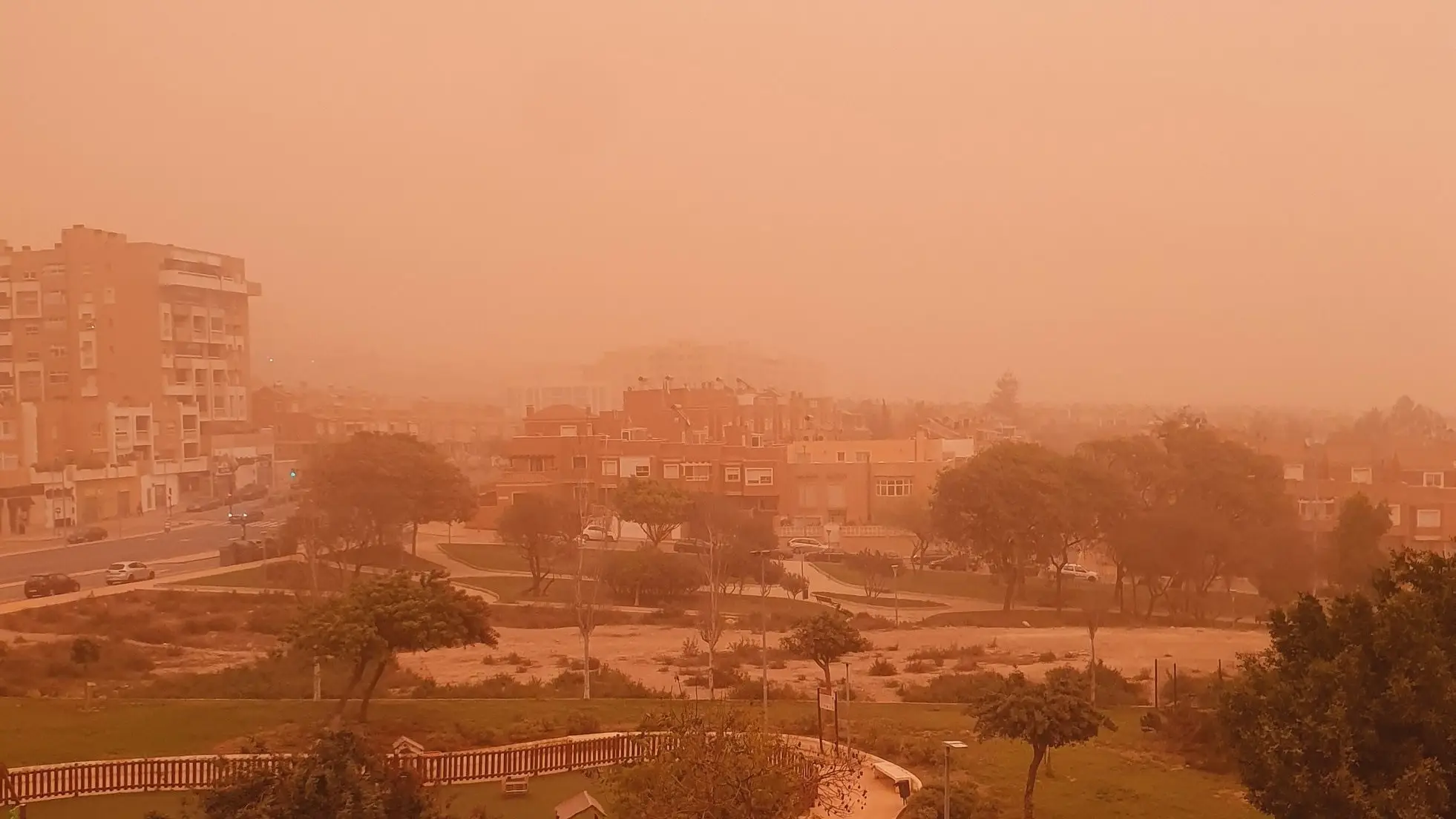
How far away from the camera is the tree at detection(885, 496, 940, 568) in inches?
968

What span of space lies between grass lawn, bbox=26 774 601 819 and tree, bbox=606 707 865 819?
69.4 inches

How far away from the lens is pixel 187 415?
2119 cm

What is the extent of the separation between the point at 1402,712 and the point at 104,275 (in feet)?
71.8

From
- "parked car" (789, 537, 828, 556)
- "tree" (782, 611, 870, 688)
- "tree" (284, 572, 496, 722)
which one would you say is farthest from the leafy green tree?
"parked car" (789, 537, 828, 556)

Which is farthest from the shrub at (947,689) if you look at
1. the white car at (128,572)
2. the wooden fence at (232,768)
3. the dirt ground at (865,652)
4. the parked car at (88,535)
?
the parked car at (88,535)

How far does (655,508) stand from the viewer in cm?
2361

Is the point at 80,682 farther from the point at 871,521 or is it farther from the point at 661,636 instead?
the point at 871,521

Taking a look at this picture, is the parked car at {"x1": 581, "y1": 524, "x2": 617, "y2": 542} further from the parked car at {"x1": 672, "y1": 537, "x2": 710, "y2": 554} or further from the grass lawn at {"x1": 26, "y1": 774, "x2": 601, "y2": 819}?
the grass lawn at {"x1": 26, "y1": 774, "x2": 601, "y2": 819}

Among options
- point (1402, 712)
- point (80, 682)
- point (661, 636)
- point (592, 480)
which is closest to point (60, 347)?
point (80, 682)

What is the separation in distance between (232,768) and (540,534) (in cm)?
1339

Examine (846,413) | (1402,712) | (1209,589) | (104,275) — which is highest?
(104,275)

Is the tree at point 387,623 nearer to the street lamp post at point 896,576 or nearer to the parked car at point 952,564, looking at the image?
the street lamp post at point 896,576

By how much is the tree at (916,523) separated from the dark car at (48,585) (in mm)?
17095

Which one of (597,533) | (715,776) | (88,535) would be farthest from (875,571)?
(715,776)
